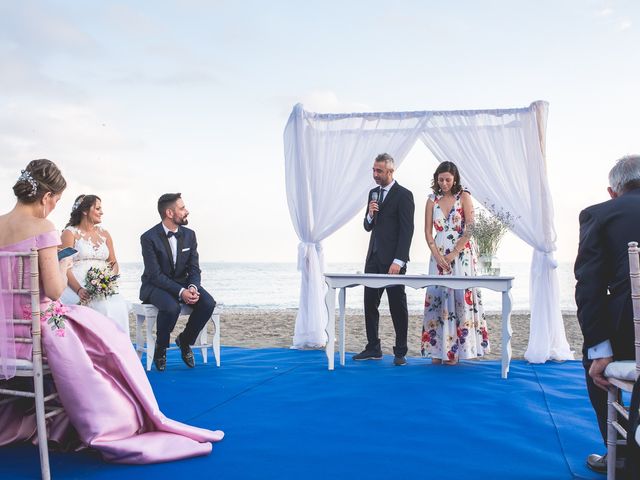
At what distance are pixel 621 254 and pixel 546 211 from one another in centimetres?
364

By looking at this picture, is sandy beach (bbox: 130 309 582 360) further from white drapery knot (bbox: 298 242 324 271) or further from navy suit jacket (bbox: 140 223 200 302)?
navy suit jacket (bbox: 140 223 200 302)

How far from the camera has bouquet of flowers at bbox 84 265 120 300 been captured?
4523 mm

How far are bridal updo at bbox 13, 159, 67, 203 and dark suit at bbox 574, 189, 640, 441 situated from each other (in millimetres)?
2382

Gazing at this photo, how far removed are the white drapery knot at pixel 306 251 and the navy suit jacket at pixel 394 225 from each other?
115 cm

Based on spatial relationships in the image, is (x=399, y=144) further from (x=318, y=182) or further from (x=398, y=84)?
(x=398, y=84)

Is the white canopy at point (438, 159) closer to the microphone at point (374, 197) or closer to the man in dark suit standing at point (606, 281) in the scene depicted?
the microphone at point (374, 197)

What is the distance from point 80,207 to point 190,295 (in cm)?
127

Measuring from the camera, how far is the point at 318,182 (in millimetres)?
6363

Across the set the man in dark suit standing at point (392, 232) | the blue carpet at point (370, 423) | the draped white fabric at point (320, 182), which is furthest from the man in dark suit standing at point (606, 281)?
the draped white fabric at point (320, 182)

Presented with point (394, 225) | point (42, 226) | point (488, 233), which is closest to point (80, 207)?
point (42, 226)

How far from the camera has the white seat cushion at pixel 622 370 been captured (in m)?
2.09

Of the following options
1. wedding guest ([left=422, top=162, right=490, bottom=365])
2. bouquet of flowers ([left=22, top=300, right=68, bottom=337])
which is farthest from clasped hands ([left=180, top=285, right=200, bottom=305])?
bouquet of flowers ([left=22, top=300, right=68, bottom=337])

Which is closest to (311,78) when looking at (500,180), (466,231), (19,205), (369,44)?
(369,44)

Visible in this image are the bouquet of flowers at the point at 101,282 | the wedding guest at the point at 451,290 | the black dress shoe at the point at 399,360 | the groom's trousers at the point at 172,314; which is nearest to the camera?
the bouquet of flowers at the point at 101,282
